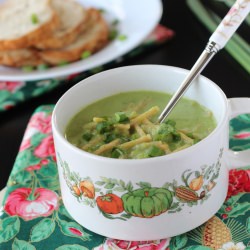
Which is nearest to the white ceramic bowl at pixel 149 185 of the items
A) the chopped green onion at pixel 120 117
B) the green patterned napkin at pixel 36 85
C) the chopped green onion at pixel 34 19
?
the chopped green onion at pixel 120 117

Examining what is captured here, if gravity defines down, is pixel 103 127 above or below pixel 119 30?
above

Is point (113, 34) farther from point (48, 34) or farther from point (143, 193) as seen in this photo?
point (143, 193)

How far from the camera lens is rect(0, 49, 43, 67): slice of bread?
6.39 ft

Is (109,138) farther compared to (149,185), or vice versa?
(109,138)

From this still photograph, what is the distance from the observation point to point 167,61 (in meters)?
1.95

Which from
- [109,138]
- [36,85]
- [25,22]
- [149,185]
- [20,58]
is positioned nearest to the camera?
[149,185]

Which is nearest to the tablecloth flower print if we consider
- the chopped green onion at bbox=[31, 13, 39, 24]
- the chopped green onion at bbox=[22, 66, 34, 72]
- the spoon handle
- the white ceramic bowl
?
the white ceramic bowl

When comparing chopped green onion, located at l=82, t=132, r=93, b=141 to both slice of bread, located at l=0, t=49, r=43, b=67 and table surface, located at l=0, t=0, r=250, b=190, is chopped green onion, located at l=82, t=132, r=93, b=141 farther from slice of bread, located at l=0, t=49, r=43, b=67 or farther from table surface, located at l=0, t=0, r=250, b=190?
slice of bread, located at l=0, t=49, r=43, b=67

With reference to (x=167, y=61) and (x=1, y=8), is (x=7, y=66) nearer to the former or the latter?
(x=1, y=8)

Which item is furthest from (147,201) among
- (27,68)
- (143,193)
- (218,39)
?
(27,68)

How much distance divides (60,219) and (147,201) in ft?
0.85

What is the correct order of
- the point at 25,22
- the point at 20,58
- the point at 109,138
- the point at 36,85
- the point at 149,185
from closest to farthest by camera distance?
the point at 149,185, the point at 109,138, the point at 36,85, the point at 20,58, the point at 25,22

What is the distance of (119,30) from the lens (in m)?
2.12

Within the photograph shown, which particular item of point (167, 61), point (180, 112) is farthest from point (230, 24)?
point (167, 61)
